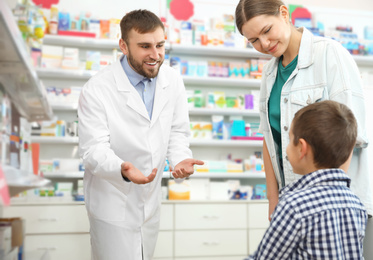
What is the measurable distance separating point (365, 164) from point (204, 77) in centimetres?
291

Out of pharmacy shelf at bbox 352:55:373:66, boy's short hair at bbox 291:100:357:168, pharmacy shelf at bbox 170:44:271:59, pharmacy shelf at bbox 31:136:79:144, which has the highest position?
pharmacy shelf at bbox 170:44:271:59

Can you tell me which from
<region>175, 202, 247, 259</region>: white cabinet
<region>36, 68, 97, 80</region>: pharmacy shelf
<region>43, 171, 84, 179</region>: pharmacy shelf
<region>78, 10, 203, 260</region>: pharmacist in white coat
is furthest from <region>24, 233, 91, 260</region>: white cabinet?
<region>78, 10, 203, 260</region>: pharmacist in white coat

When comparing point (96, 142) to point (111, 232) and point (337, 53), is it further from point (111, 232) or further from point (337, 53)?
Result: point (337, 53)

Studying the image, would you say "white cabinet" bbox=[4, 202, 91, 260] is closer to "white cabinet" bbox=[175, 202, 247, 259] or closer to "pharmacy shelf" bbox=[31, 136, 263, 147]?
"pharmacy shelf" bbox=[31, 136, 263, 147]

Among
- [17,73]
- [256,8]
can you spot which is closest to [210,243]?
[256,8]

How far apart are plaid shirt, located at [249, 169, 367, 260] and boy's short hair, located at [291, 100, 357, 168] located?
65mm

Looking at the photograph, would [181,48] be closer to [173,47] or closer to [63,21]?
[173,47]

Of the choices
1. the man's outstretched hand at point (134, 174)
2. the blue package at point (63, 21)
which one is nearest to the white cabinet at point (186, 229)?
the blue package at point (63, 21)

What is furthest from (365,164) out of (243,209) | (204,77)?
(204,77)

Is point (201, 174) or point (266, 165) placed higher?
point (266, 165)

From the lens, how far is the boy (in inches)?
43.1

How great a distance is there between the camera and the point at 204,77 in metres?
4.29

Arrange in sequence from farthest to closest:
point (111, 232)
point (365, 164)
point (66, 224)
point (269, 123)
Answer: point (66, 224), point (111, 232), point (269, 123), point (365, 164)

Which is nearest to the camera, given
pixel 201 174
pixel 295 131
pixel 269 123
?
pixel 295 131
